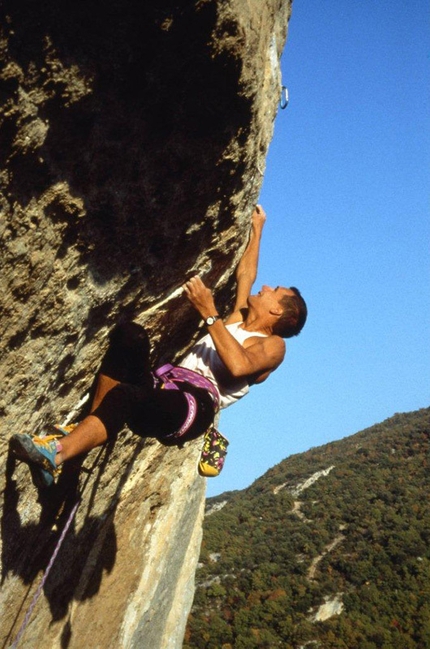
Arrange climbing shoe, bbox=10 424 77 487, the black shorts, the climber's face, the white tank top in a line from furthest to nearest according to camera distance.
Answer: the climber's face
the white tank top
the black shorts
climbing shoe, bbox=10 424 77 487

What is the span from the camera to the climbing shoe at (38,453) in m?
3.00

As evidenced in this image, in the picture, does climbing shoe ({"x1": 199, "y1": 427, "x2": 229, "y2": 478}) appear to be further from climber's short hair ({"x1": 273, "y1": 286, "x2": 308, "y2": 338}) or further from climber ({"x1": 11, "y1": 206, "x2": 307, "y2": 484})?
climber's short hair ({"x1": 273, "y1": 286, "x2": 308, "y2": 338})

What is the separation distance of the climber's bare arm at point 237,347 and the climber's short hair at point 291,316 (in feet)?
0.99

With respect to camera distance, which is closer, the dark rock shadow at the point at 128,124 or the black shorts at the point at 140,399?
the dark rock shadow at the point at 128,124

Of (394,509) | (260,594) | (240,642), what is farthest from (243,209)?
(394,509)

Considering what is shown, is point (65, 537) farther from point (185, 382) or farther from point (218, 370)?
point (218, 370)

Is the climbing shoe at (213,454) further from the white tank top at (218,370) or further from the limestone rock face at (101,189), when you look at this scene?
the limestone rock face at (101,189)

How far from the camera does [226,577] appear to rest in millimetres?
47250

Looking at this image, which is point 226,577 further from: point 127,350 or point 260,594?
point 127,350

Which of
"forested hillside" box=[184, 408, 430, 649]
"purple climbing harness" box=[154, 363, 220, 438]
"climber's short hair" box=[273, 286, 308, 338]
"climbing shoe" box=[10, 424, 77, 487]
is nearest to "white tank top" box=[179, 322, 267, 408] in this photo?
"purple climbing harness" box=[154, 363, 220, 438]

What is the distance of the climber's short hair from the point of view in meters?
4.44

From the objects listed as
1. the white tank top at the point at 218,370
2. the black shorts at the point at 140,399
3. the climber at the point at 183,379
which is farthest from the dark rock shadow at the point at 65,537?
the white tank top at the point at 218,370

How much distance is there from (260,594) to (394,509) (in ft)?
52.6

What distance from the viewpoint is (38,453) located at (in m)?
3.02
